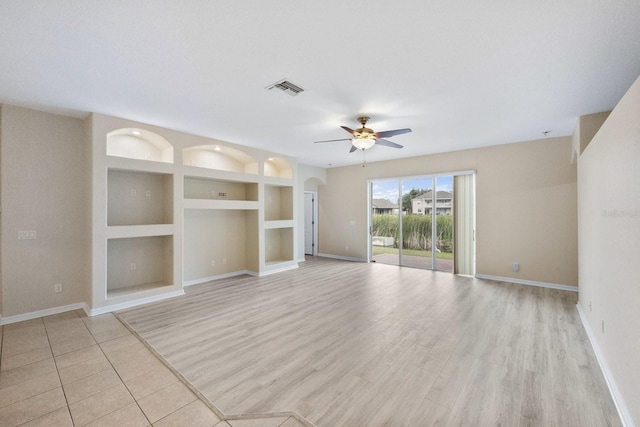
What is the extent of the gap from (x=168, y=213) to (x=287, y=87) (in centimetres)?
339

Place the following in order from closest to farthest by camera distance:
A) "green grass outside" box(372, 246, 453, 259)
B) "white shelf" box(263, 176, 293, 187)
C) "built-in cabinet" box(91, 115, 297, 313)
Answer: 1. "built-in cabinet" box(91, 115, 297, 313)
2. "white shelf" box(263, 176, 293, 187)
3. "green grass outside" box(372, 246, 453, 259)

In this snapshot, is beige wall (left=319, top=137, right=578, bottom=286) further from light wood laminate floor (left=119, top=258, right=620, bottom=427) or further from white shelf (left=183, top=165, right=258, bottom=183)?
white shelf (left=183, top=165, right=258, bottom=183)

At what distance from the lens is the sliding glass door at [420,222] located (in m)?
6.25

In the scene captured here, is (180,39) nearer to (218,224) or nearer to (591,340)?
(218,224)

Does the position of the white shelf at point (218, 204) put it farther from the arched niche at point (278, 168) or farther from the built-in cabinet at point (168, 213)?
the arched niche at point (278, 168)

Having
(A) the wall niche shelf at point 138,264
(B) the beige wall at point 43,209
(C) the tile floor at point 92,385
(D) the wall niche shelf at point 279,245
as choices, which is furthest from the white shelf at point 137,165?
(D) the wall niche shelf at point 279,245

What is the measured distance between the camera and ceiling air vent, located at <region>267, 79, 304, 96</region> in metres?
2.95

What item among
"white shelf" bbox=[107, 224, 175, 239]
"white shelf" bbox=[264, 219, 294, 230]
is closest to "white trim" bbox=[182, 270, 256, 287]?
"white shelf" bbox=[264, 219, 294, 230]

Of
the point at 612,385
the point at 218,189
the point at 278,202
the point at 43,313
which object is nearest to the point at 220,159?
the point at 218,189

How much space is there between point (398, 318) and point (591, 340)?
2.15 m

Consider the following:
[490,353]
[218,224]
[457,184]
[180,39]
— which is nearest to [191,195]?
[218,224]

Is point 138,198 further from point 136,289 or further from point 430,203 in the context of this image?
point 430,203

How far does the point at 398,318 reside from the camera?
3717mm

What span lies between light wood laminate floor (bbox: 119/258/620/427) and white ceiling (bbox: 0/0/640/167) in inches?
117
